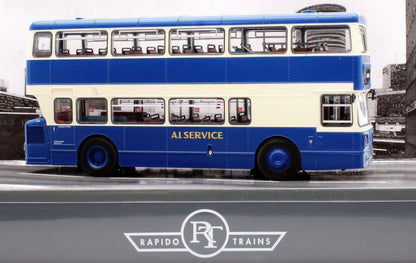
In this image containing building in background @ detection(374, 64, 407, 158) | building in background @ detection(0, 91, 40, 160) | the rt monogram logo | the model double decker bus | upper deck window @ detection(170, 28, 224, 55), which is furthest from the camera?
building in background @ detection(0, 91, 40, 160)

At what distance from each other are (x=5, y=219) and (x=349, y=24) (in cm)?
490

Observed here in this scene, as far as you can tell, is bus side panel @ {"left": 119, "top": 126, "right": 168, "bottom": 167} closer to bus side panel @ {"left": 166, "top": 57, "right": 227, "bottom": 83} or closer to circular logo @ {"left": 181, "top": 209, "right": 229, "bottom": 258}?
bus side panel @ {"left": 166, "top": 57, "right": 227, "bottom": 83}

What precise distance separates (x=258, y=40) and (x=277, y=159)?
168cm

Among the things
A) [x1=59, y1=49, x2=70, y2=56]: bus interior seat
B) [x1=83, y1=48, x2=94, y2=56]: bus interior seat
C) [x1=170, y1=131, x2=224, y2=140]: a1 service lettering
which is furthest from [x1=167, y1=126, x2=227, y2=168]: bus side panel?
[x1=59, y1=49, x2=70, y2=56]: bus interior seat

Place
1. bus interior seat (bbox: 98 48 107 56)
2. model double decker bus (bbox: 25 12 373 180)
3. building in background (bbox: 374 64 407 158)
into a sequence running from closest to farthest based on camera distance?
model double decker bus (bbox: 25 12 373 180) → bus interior seat (bbox: 98 48 107 56) → building in background (bbox: 374 64 407 158)

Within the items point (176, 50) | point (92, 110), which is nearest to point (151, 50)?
point (176, 50)

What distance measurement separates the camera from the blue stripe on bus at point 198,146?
5.97 metres

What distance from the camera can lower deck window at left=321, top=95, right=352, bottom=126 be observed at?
596cm

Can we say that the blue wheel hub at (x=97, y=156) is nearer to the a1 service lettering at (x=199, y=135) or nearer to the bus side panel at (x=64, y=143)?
the bus side panel at (x=64, y=143)

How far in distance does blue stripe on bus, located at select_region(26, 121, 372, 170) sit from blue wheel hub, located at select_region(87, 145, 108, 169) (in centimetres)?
19

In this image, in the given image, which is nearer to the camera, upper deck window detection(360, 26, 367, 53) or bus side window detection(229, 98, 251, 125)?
upper deck window detection(360, 26, 367, 53)

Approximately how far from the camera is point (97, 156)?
21.0 ft

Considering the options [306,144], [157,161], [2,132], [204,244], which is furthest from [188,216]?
[2,132]

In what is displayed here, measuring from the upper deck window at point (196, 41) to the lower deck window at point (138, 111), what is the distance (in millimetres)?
789
